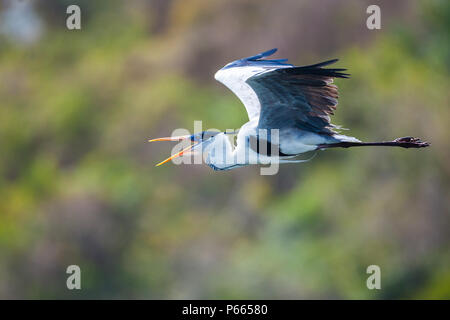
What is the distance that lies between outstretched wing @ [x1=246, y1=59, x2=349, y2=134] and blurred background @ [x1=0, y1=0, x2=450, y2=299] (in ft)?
36.0

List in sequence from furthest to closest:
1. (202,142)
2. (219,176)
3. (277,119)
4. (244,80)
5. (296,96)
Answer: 1. (219,176)
2. (202,142)
3. (244,80)
4. (277,119)
5. (296,96)

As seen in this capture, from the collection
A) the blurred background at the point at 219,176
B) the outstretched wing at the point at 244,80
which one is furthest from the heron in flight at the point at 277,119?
the blurred background at the point at 219,176

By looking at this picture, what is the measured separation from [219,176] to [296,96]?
16494 millimetres

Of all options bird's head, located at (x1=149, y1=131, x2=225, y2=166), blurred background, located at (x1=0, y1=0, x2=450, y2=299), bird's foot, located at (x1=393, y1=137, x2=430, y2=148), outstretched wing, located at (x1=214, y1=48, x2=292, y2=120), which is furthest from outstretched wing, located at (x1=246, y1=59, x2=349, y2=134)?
blurred background, located at (x1=0, y1=0, x2=450, y2=299)

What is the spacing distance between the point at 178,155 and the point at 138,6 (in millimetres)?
27608

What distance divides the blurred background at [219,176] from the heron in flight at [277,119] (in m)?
10.7

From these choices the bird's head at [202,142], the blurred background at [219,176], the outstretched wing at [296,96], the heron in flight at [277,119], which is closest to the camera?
the outstretched wing at [296,96]

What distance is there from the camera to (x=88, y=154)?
2717 centimetres

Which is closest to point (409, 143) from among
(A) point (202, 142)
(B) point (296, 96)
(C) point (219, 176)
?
(B) point (296, 96)

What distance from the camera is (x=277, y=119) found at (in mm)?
8141

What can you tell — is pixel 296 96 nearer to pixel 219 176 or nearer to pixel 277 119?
pixel 277 119

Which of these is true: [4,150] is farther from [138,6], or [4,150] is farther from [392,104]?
[392,104]

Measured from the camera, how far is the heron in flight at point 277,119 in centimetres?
780

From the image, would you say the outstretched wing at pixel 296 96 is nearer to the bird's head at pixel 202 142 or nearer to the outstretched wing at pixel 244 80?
the outstretched wing at pixel 244 80
